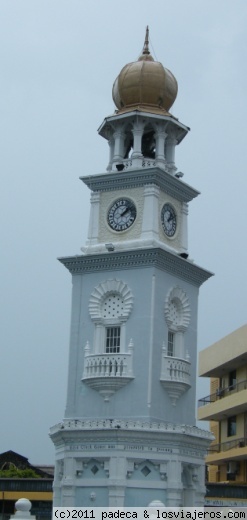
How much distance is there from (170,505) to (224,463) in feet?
75.6

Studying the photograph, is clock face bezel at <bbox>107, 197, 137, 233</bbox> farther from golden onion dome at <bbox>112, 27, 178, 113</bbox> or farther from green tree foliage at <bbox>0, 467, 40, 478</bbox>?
green tree foliage at <bbox>0, 467, 40, 478</bbox>

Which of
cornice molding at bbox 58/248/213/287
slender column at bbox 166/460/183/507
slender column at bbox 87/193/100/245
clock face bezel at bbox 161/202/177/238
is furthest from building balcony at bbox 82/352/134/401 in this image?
clock face bezel at bbox 161/202/177/238

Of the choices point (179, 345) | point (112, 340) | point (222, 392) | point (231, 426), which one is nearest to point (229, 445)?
point (231, 426)

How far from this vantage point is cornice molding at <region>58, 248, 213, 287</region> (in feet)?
101

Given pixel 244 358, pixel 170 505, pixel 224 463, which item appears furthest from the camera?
pixel 224 463

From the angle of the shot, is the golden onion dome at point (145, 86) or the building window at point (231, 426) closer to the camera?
the golden onion dome at point (145, 86)

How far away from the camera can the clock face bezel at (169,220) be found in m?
32.2

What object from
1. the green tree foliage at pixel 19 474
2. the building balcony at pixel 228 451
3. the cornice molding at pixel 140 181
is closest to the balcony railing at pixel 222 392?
the building balcony at pixel 228 451

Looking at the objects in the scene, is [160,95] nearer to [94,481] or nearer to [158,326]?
[158,326]

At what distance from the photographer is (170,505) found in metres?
28.6

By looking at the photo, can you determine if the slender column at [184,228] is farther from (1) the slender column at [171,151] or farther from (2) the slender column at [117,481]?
(2) the slender column at [117,481]

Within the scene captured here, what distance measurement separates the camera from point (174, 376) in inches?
1206

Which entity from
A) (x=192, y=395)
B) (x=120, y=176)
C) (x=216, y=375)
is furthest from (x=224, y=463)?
(x=120, y=176)

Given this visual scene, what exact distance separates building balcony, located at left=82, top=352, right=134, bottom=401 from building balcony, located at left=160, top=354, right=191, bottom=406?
1.13 metres
